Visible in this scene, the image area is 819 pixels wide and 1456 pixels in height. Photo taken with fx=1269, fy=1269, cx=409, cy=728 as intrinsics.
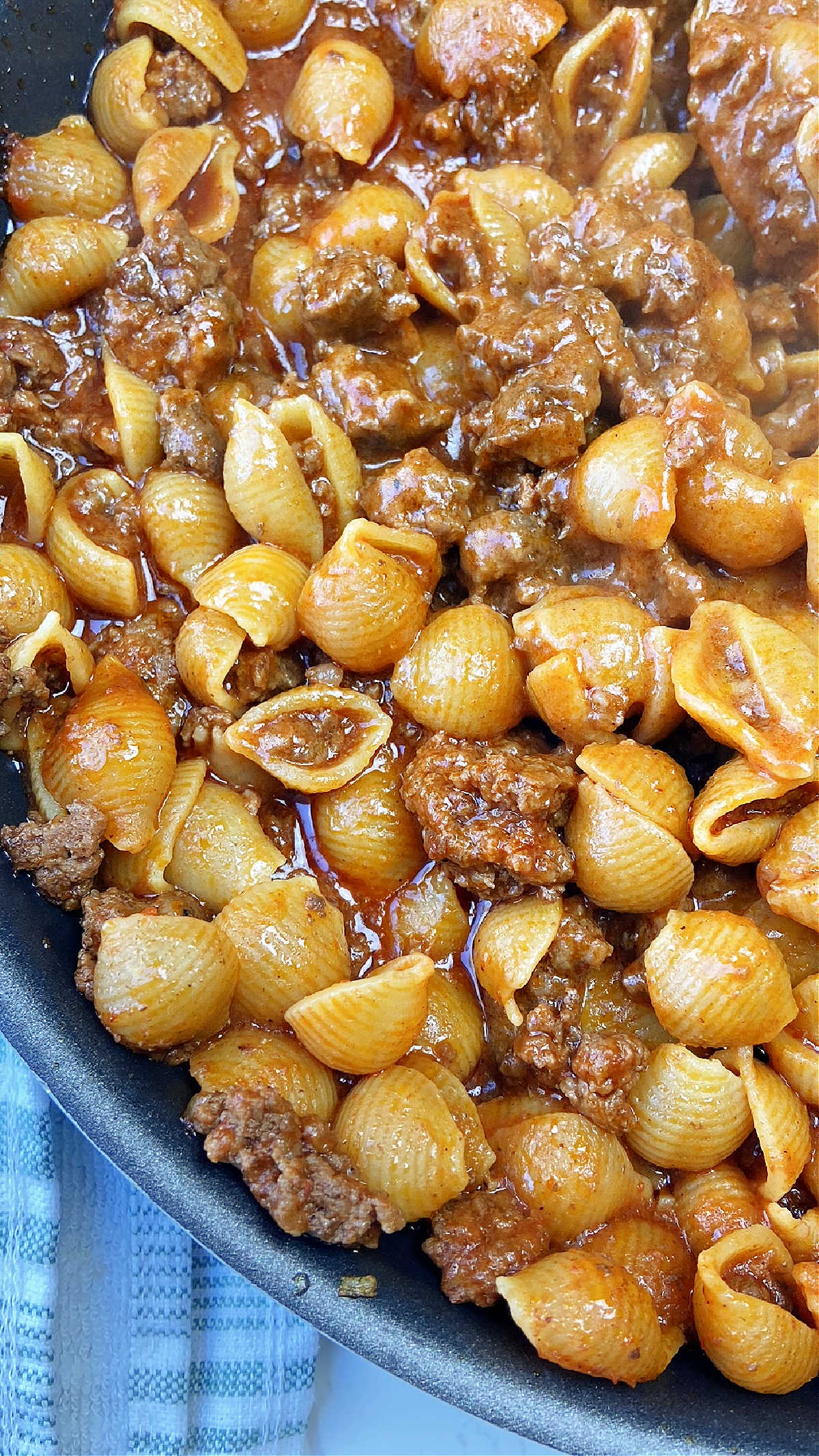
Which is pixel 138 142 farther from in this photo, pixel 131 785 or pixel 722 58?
pixel 131 785

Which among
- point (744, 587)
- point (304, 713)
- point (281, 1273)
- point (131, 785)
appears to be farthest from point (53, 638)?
point (744, 587)

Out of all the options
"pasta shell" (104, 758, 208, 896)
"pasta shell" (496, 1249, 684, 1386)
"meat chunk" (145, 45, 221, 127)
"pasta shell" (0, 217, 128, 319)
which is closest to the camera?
"pasta shell" (496, 1249, 684, 1386)

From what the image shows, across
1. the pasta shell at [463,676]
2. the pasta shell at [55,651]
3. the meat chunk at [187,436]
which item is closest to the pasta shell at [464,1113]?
the pasta shell at [463,676]

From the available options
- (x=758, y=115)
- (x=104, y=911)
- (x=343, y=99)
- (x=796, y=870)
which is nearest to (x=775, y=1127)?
(x=796, y=870)

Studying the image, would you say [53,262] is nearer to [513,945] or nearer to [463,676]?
[463,676]

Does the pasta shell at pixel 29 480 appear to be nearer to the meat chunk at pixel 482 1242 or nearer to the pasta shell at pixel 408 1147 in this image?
the pasta shell at pixel 408 1147

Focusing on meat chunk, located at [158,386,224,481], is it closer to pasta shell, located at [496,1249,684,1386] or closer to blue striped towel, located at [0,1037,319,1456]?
blue striped towel, located at [0,1037,319,1456]

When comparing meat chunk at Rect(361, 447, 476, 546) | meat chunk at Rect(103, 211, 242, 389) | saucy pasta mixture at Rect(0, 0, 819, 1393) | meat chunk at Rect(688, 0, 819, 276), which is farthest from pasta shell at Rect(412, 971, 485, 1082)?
meat chunk at Rect(688, 0, 819, 276)
